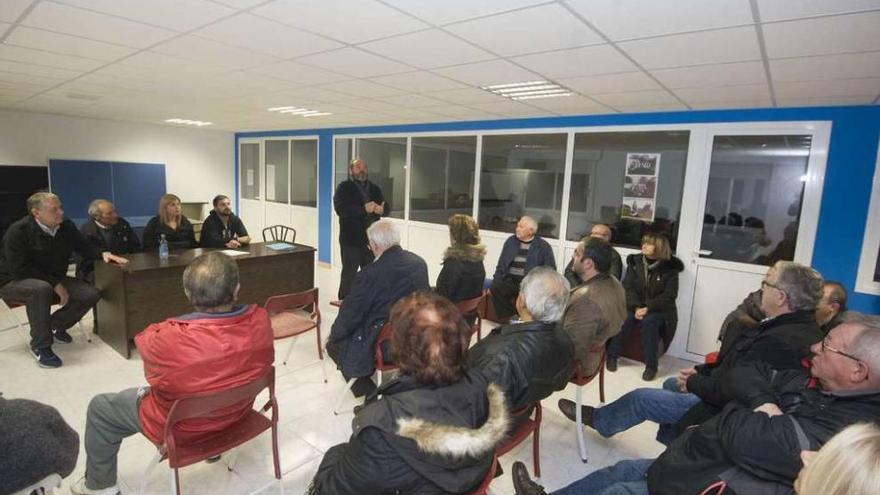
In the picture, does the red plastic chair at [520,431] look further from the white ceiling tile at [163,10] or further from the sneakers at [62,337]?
the sneakers at [62,337]

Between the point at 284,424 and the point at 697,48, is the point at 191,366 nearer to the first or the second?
the point at 284,424

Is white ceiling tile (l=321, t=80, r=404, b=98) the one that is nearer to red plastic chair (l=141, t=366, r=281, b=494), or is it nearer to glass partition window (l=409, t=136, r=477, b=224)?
glass partition window (l=409, t=136, r=477, b=224)

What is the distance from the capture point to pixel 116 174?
741cm

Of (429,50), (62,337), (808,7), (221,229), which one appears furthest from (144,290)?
(808,7)

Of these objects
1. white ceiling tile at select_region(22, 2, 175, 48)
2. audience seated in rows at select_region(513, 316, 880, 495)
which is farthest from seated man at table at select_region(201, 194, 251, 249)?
audience seated in rows at select_region(513, 316, 880, 495)

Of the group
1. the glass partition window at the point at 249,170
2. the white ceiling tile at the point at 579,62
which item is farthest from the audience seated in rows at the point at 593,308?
the glass partition window at the point at 249,170

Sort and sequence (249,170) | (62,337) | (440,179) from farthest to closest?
1. (249,170)
2. (440,179)
3. (62,337)

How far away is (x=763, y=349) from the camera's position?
1.97m

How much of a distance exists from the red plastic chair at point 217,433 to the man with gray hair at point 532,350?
94cm

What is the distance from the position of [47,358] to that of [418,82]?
360cm

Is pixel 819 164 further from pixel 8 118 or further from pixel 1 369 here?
pixel 8 118

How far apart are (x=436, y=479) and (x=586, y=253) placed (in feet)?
6.81

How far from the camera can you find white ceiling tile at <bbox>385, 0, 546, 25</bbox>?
76.5 inches

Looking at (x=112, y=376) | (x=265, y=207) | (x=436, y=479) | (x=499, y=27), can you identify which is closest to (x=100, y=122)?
(x=265, y=207)
